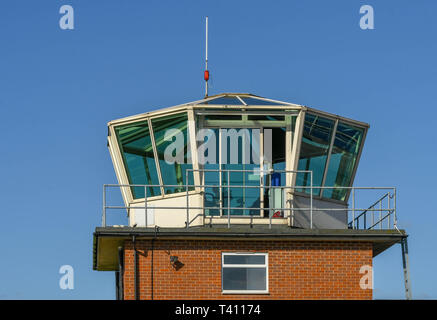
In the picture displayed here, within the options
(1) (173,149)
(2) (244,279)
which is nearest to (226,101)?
(1) (173,149)

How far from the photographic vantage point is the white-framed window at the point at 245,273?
1160 inches

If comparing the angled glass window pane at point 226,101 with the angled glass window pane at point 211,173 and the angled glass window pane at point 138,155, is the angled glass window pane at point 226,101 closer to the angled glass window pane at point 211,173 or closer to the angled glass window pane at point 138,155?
the angled glass window pane at point 211,173

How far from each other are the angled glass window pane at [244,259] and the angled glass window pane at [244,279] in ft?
0.57

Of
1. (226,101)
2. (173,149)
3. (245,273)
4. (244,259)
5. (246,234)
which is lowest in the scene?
(245,273)

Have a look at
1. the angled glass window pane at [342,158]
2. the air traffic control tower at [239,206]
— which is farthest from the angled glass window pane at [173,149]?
the angled glass window pane at [342,158]

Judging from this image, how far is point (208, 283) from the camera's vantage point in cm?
2936

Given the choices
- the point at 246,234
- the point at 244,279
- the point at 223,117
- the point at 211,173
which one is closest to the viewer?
the point at 246,234

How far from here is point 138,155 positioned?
32031mm

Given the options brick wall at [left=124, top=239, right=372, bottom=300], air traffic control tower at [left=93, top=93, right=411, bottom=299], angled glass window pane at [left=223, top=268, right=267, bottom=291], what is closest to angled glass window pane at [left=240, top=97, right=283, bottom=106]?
air traffic control tower at [left=93, top=93, right=411, bottom=299]

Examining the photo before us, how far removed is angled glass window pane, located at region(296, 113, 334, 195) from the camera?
31656 millimetres

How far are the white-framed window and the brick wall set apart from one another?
0.13 m

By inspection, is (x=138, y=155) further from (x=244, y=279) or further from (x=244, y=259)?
(x=244, y=279)

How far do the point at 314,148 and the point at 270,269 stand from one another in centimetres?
409
